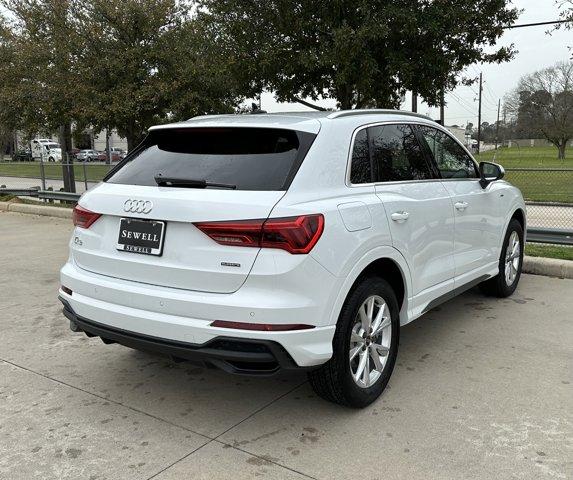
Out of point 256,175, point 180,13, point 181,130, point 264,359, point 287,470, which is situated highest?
point 180,13

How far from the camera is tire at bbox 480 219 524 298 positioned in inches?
220

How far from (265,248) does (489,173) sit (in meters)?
3.14

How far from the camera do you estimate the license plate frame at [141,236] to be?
3062 millimetres

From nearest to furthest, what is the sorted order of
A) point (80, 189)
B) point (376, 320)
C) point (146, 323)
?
point (146, 323), point (376, 320), point (80, 189)

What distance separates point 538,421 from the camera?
10.7 feet

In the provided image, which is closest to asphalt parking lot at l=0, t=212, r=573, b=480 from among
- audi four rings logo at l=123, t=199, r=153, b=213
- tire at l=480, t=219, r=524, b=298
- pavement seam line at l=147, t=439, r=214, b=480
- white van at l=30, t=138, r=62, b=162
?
pavement seam line at l=147, t=439, r=214, b=480

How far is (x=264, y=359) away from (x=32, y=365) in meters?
2.26

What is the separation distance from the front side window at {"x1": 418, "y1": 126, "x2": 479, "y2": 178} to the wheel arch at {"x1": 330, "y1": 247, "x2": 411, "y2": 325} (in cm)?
119

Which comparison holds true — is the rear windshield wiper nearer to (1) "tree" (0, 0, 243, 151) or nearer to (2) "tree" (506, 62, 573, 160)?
(1) "tree" (0, 0, 243, 151)

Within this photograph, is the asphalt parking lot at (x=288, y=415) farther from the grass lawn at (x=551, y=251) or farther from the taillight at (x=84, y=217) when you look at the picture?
the grass lawn at (x=551, y=251)

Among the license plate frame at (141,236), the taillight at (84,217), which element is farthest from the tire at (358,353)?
the taillight at (84,217)

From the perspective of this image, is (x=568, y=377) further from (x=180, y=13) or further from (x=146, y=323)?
(x=180, y=13)

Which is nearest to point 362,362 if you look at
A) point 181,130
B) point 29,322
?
point 181,130

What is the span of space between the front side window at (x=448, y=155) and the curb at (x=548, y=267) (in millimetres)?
2323
